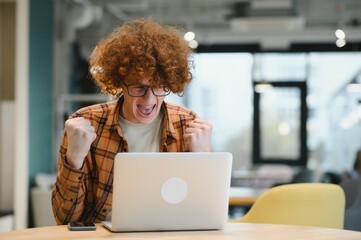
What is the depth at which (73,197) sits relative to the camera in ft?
10.3

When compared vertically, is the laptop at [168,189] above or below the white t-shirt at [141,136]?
below

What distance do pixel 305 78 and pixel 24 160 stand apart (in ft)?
27.0

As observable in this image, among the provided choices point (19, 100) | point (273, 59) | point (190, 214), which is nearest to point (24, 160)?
point (19, 100)

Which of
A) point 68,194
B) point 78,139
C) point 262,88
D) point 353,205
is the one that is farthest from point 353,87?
point 78,139

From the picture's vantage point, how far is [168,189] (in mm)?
2736

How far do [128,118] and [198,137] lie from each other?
36 centimetres

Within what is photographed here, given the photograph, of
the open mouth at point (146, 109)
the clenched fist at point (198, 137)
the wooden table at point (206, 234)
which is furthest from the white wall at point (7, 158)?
the wooden table at point (206, 234)

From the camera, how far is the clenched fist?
3.18 metres

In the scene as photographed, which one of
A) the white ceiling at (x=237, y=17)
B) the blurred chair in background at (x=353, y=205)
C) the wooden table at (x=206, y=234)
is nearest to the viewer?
the wooden table at (x=206, y=234)

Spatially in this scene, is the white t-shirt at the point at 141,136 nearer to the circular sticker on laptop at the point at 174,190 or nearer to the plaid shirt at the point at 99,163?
the plaid shirt at the point at 99,163

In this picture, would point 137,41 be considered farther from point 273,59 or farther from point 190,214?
point 273,59

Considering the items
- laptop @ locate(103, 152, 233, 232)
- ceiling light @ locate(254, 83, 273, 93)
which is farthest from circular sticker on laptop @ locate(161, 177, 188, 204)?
ceiling light @ locate(254, 83, 273, 93)

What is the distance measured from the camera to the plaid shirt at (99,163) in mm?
3189

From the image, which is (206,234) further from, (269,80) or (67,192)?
(269,80)
